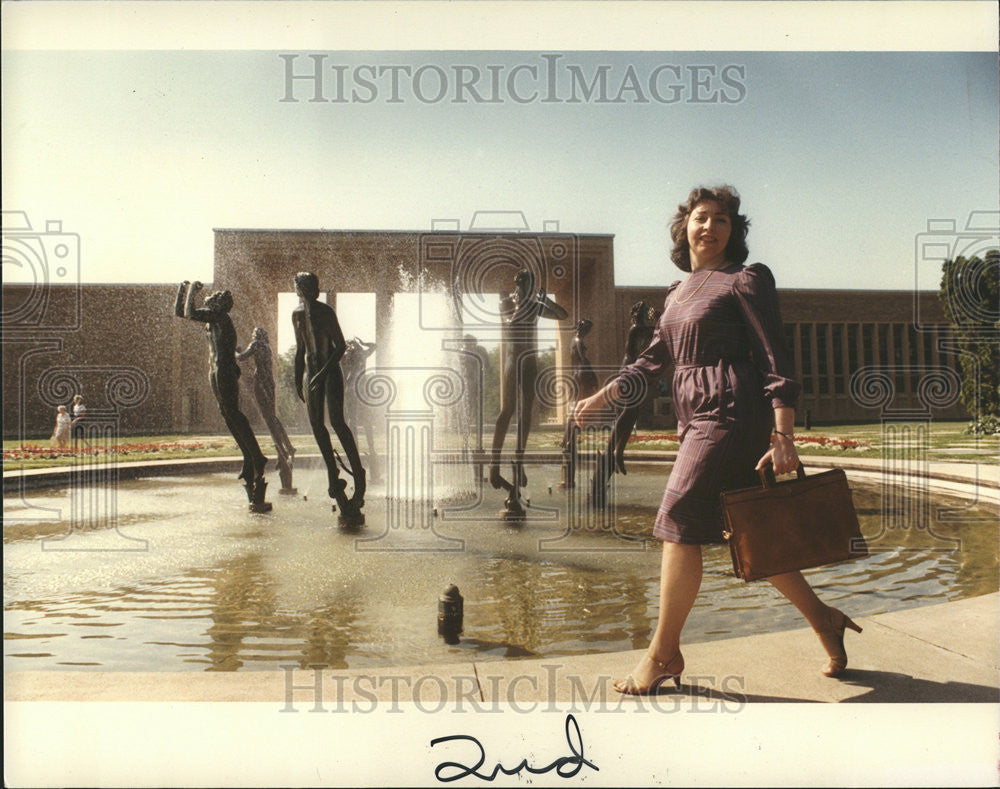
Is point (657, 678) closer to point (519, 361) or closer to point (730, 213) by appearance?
point (730, 213)

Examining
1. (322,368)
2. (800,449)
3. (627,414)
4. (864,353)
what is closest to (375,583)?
(322,368)

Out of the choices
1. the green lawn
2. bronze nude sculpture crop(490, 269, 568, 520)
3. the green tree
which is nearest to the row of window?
the green lawn

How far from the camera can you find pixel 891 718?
2246 mm

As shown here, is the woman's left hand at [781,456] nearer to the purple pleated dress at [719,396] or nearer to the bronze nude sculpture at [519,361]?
the purple pleated dress at [719,396]

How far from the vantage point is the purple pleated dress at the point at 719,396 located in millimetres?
2307

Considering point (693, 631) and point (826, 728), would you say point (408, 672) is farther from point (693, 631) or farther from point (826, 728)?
point (693, 631)

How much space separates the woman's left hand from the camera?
2.20m

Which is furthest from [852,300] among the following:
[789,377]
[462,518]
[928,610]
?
[789,377]

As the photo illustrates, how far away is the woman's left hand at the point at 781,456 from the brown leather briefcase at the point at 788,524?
0.09 ft

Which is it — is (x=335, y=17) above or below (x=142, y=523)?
above

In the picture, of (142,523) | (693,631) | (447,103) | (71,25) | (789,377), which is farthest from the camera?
(142,523)

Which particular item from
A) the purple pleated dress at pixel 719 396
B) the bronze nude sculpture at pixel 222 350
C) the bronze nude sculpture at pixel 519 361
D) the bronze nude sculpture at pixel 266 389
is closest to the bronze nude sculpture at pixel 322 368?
the bronze nude sculpture at pixel 222 350

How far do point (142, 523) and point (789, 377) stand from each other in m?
6.18
